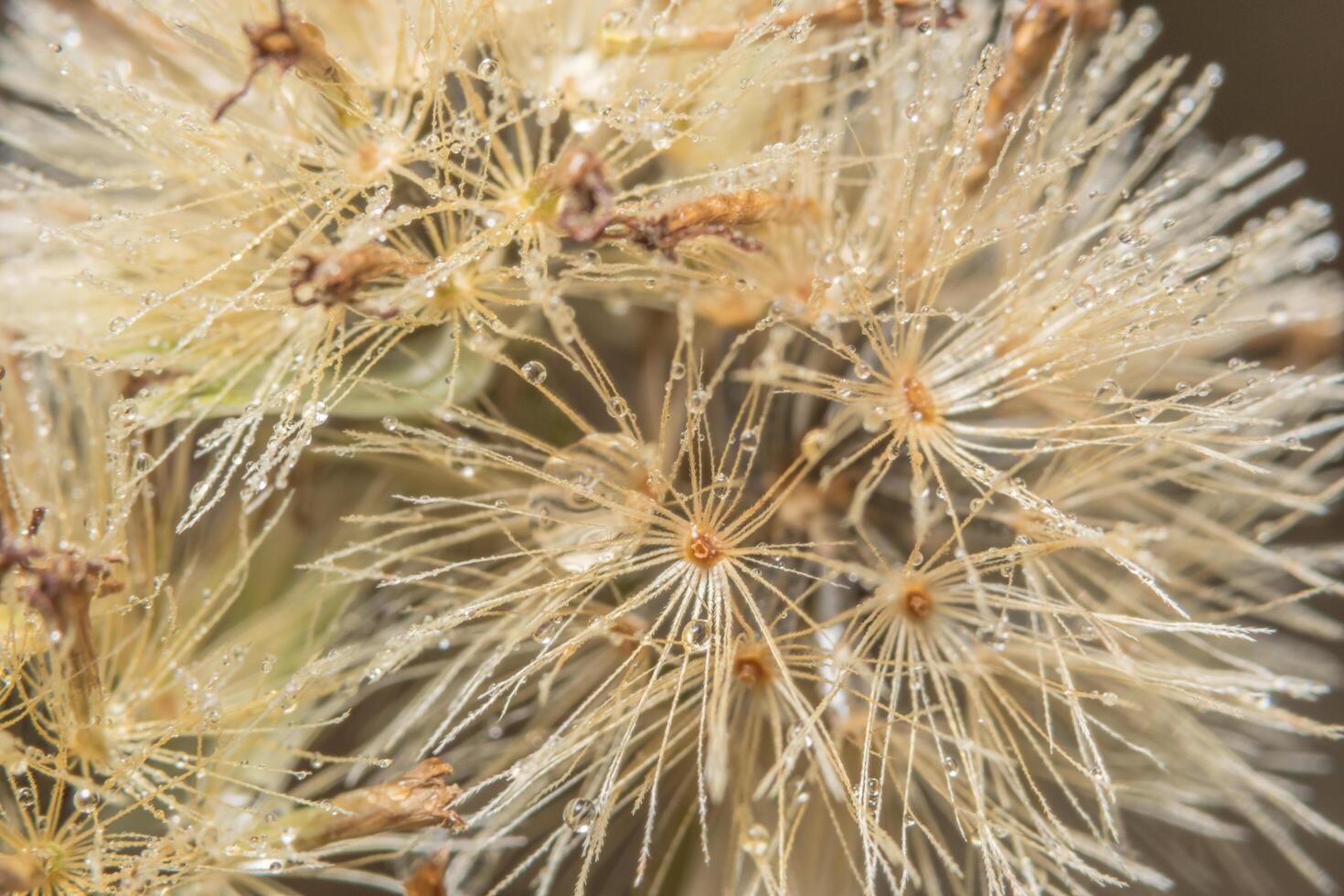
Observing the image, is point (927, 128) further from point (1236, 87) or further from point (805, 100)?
point (1236, 87)

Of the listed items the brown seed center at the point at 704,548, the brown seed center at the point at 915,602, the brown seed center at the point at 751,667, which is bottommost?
the brown seed center at the point at 751,667

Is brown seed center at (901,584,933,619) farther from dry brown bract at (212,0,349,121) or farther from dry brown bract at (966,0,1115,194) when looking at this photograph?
dry brown bract at (212,0,349,121)

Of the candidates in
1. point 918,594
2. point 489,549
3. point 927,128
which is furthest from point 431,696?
point 927,128

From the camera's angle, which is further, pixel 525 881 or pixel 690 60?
pixel 525 881

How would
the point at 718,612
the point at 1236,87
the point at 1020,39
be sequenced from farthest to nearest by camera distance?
the point at 1236,87 → the point at 1020,39 → the point at 718,612

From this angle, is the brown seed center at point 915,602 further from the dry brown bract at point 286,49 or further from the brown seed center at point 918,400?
the dry brown bract at point 286,49

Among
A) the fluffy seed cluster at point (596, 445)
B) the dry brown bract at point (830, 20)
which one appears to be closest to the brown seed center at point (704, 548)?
the fluffy seed cluster at point (596, 445)
